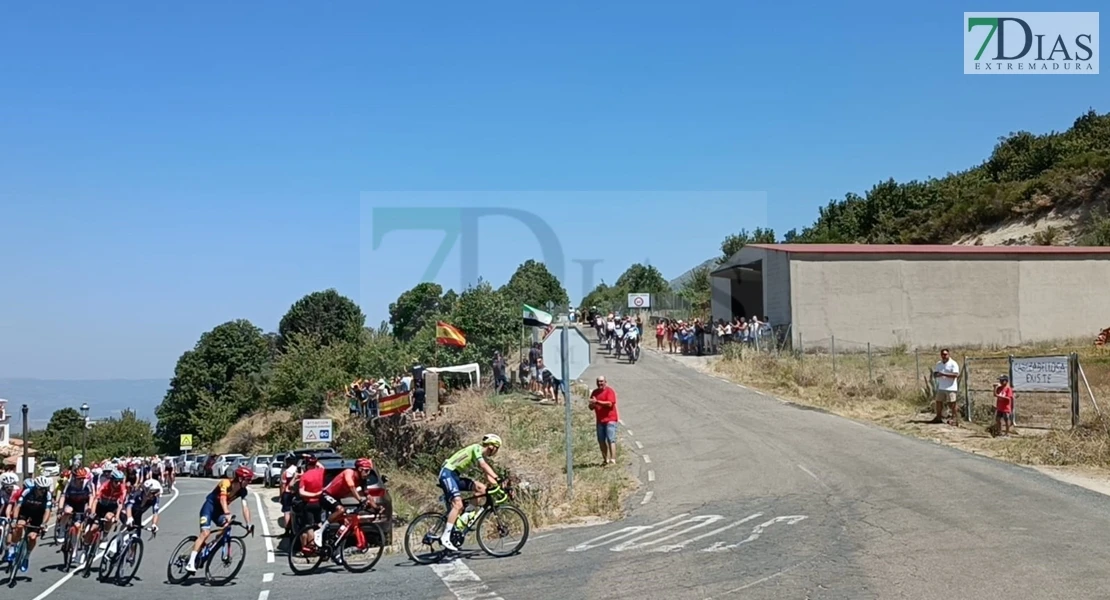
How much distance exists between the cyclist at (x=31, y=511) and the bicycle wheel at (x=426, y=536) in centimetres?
712

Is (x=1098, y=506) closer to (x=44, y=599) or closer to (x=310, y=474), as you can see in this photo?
(x=310, y=474)

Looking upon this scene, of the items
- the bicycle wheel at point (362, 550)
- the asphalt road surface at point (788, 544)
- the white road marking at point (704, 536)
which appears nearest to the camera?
the asphalt road surface at point (788, 544)

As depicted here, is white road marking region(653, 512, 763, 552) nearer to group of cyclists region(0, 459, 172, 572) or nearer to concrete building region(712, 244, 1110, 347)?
group of cyclists region(0, 459, 172, 572)

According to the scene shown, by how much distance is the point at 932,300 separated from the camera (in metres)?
41.2

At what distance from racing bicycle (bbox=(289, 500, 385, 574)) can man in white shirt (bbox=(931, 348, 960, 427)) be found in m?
14.9

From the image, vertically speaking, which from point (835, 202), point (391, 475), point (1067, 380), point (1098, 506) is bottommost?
point (391, 475)

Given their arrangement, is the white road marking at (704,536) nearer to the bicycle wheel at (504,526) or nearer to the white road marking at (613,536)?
the white road marking at (613,536)

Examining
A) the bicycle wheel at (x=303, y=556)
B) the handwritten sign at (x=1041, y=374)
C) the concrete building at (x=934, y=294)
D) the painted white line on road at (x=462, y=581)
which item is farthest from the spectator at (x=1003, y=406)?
the concrete building at (x=934, y=294)

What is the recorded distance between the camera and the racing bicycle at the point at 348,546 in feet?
45.3

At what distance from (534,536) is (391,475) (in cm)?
1848

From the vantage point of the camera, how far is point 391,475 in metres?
32.4

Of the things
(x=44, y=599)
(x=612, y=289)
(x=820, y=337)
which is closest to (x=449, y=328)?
(x=820, y=337)

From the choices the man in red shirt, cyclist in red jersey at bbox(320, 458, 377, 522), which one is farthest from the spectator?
cyclist in red jersey at bbox(320, 458, 377, 522)

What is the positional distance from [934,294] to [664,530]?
30991 mm
